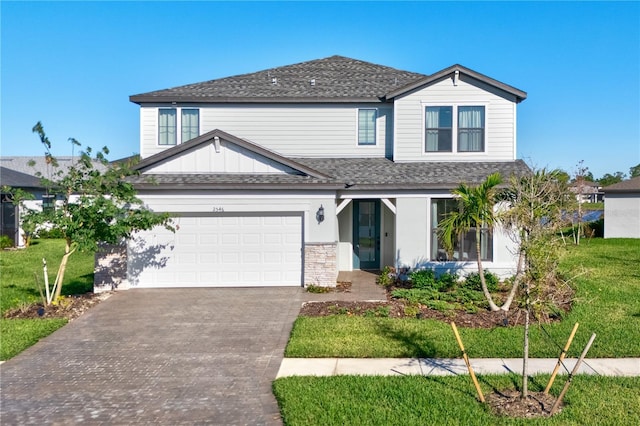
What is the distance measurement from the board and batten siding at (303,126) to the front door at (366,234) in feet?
6.36

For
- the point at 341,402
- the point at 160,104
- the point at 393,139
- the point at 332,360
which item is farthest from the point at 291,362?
the point at 160,104

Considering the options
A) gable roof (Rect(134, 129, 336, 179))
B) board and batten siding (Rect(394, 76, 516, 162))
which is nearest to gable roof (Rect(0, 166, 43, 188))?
gable roof (Rect(134, 129, 336, 179))

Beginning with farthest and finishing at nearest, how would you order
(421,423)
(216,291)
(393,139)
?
1. (393,139)
2. (216,291)
3. (421,423)

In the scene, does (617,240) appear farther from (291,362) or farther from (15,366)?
(15,366)

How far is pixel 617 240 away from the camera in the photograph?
2600cm

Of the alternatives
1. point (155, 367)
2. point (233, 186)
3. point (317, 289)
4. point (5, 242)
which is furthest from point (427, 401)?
point (5, 242)

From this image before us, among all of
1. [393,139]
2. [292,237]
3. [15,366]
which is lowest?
[15,366]

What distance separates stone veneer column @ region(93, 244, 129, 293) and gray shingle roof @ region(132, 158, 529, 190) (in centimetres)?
205

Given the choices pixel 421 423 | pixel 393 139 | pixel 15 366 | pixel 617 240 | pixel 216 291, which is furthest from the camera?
pixel 617 240

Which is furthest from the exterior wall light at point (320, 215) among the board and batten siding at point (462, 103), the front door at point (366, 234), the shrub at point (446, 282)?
the board and batten siding at point (462, 103)

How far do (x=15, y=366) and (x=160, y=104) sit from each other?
1072cm

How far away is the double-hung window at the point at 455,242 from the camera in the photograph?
1449cm

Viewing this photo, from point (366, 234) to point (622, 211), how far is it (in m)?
18.9

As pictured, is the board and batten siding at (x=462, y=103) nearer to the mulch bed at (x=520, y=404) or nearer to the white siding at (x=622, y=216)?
the mulch bed at (x=520, y=404)
